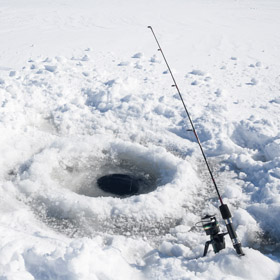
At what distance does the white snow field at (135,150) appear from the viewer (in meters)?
3.54

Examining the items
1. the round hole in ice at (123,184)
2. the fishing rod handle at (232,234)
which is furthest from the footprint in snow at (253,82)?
the fishing rod handle at (232,234)

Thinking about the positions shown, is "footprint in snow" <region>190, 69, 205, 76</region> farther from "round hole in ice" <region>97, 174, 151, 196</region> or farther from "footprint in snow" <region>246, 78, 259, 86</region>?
"round hole in ice" <region>97, 174, 151, 196</region>

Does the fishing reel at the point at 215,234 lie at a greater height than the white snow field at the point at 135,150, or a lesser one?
greater

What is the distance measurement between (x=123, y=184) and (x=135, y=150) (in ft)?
2.79

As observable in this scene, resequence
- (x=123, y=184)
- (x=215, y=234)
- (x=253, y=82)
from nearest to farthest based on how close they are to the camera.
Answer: (x=215, y=234), (x=123, y=184), (x=253, y=82)

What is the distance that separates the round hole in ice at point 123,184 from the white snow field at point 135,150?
115 millimetres

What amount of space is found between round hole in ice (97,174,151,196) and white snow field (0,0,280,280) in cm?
12

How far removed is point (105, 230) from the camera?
4469 mm

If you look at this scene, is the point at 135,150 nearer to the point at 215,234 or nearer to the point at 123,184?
the point at 123,184

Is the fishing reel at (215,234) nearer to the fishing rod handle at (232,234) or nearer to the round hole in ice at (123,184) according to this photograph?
the fishing rod handle at (232,234)

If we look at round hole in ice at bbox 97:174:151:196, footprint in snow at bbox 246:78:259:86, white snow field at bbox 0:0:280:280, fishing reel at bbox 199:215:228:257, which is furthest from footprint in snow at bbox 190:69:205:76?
fishing reel at bbox 199:215:228:257

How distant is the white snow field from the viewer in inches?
139

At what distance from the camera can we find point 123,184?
5.63 metres

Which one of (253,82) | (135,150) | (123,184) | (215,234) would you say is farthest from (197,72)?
(215,234)
